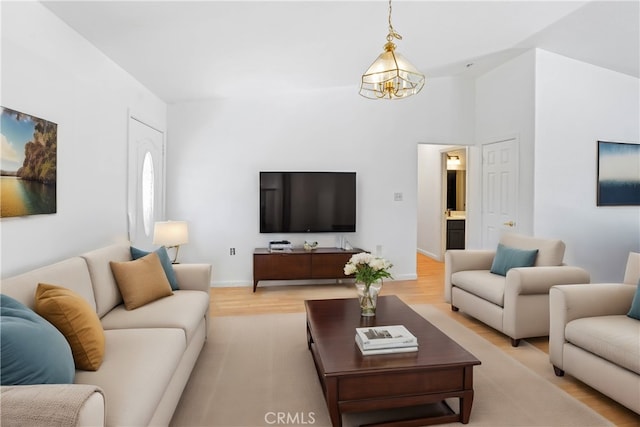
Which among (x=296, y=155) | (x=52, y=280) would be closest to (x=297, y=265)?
(x=296, y=155)

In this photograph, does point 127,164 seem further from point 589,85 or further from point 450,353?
point 589,85

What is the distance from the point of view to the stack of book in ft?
6.93

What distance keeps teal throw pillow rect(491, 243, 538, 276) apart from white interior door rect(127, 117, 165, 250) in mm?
3751

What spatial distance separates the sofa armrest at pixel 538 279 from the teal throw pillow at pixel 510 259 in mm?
331

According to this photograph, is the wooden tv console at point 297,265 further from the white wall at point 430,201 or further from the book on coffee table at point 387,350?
the white wall at point 430,201

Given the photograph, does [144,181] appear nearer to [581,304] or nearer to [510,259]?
[510,259]

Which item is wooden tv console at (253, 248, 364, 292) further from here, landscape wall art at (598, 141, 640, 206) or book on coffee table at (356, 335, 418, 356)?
landscape wall art at (598, 141, 640, 206)

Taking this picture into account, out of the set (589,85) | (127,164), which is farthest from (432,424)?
(589,85)

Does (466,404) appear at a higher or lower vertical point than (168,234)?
lower

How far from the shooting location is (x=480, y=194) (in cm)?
565

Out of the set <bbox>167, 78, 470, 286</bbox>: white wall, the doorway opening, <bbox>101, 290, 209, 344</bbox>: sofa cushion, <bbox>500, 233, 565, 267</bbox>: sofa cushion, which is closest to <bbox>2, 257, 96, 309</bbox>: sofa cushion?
<bbox>101, 290, 209, 344</bbox>: sofa cushion

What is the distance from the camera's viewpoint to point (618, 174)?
15.9 ft

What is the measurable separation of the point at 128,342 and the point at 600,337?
268 centimetres

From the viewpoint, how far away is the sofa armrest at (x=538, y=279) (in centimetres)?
304
